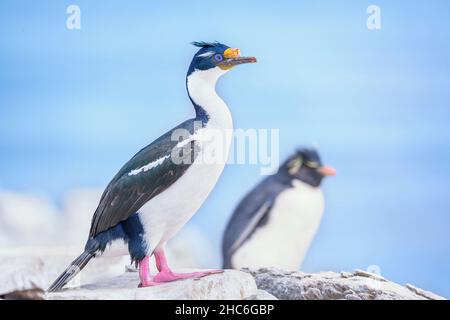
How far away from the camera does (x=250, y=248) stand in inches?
125

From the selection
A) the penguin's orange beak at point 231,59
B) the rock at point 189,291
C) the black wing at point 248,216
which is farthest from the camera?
Result: the black wing at point 248,216

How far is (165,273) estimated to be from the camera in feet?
9.66

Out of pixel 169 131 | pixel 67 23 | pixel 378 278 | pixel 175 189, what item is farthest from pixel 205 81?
pixel 378 278

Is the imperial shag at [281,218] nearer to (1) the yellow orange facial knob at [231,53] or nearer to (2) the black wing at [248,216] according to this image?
(2) the black wing at [248,216]

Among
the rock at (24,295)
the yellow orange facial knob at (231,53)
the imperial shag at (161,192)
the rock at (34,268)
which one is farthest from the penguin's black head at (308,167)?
the rock at (24,295)

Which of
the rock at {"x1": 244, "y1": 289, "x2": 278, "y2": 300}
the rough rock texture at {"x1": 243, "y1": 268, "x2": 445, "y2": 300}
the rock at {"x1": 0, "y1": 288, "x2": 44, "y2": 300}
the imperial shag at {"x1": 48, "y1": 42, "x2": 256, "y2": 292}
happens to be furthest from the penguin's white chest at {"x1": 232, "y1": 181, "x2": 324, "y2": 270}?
the rock at {"x1": 0, "y1": 288, "x2": 44, "y2": 300}

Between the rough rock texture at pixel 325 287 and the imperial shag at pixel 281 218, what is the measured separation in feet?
0.42

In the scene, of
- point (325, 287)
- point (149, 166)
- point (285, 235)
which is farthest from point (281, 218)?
point (149, 166)

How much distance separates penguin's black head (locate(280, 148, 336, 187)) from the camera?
3.18 metres

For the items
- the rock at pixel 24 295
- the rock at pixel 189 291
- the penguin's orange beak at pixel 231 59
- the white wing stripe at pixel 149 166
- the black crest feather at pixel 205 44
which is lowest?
the rock at pixel 24 295

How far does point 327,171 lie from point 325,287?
1.55ft

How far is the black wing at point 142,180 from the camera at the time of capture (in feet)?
9.35

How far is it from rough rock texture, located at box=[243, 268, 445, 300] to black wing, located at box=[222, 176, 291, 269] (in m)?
0.16

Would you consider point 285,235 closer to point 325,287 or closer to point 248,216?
point 248,216
